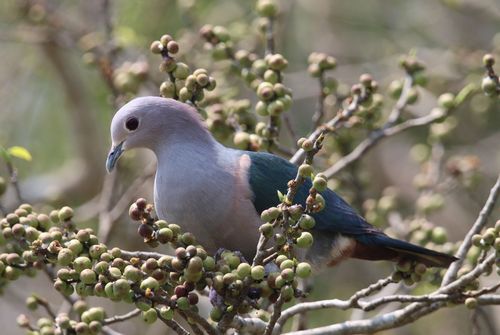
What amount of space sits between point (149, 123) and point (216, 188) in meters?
0.43

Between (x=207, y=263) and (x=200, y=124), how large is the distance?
1178 mm

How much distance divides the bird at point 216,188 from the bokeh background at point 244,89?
7.05 feet

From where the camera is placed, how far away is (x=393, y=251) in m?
4.21

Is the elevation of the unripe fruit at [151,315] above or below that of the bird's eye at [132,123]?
below

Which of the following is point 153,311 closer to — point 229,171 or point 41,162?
point 229,171

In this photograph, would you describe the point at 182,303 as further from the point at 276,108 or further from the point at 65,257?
the point at 276,108

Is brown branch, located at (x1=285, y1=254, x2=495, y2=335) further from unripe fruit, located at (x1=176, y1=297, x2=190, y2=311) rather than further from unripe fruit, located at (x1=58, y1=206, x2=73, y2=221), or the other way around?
unripe fruit, located at (x1=58, y1=206, x2=73, y2=221)

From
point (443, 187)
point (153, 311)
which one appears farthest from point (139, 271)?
point (443, 187)

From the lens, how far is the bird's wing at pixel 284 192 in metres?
4.00

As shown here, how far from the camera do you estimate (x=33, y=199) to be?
23.0ft

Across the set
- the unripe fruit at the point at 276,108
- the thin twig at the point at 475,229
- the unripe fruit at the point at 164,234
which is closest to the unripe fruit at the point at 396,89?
the unripe fruit at the point at 276,108

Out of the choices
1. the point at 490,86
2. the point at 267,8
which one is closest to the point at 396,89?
the point at 267,8

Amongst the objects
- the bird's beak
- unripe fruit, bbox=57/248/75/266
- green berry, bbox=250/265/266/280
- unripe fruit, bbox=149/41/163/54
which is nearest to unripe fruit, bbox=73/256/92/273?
unripe fruit, bbox=57/248/75/266

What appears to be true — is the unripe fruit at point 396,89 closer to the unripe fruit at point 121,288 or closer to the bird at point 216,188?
the bird at point 216,188
